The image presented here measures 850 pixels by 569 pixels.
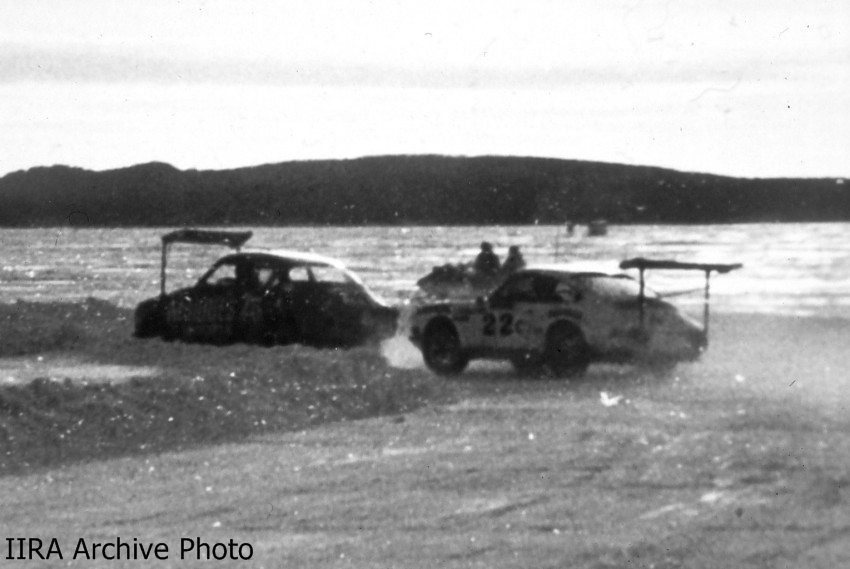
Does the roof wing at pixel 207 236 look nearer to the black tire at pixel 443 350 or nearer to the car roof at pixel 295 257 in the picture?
the car roof at pixel 295 257

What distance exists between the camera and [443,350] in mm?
20438

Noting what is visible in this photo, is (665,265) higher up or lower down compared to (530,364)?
higher up

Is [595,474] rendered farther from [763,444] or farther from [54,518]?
[54,518]

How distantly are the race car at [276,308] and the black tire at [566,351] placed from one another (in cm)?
268

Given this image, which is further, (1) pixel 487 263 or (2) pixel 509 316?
(1) pixel 487 263

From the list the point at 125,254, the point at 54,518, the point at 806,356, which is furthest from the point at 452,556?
the point at 125,254

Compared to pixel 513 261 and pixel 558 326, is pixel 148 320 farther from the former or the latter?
pixel 513 261

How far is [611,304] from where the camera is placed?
19.2 meters

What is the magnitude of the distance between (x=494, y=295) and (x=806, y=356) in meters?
5.89

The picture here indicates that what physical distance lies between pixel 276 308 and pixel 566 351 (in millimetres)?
4170

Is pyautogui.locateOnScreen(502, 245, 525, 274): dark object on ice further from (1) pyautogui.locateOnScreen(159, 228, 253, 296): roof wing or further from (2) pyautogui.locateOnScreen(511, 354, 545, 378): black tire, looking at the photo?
(2) pyautogui.locateOnScreen(511, 354, 545, 378): black tire

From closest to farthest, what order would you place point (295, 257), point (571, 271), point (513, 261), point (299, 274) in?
point (571, 271), point (295, 257), point (299, 274), point (513, 261)

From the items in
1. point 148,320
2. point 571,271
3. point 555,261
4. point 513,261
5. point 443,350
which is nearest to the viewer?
point 571,271

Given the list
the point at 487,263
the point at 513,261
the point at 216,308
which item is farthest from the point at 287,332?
the point at 487,263
